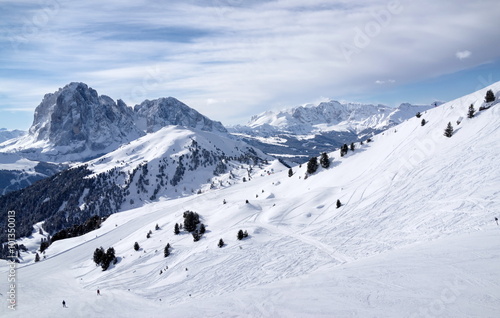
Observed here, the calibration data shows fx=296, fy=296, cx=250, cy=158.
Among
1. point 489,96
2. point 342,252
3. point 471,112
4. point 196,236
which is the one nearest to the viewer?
point 342,252

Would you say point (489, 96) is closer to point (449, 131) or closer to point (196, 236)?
point (449, 131)

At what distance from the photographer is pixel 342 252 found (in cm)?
3219

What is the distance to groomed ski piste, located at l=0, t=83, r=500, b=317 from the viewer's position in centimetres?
1970

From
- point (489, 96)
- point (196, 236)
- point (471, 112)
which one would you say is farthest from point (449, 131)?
point (196, 236)

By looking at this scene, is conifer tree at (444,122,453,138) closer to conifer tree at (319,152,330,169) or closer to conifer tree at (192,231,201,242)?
conifer tree at (319,152,330,169)

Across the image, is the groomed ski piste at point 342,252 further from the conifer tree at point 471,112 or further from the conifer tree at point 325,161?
the conifer tree at point 471,112

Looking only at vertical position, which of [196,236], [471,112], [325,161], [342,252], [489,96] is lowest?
[342,252]

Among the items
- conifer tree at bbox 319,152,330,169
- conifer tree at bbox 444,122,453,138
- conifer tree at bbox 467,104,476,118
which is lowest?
conifer tree at bbox 319,152,330,169

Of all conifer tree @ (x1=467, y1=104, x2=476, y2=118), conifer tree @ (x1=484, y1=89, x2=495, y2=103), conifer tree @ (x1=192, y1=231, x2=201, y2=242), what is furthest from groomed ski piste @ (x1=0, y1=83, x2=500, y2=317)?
conifer tree @ (x1=484, y1=89, x2=495, y2=103)

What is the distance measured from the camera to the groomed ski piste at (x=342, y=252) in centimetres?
1970

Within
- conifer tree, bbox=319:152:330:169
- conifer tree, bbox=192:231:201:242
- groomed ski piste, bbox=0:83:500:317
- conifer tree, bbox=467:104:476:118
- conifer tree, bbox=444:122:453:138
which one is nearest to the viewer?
groomed ski piste, bbox=0:83:500:317

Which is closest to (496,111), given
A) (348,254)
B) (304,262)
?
(348,254)

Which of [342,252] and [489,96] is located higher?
[489,96]

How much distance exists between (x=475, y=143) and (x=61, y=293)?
64336 mm
